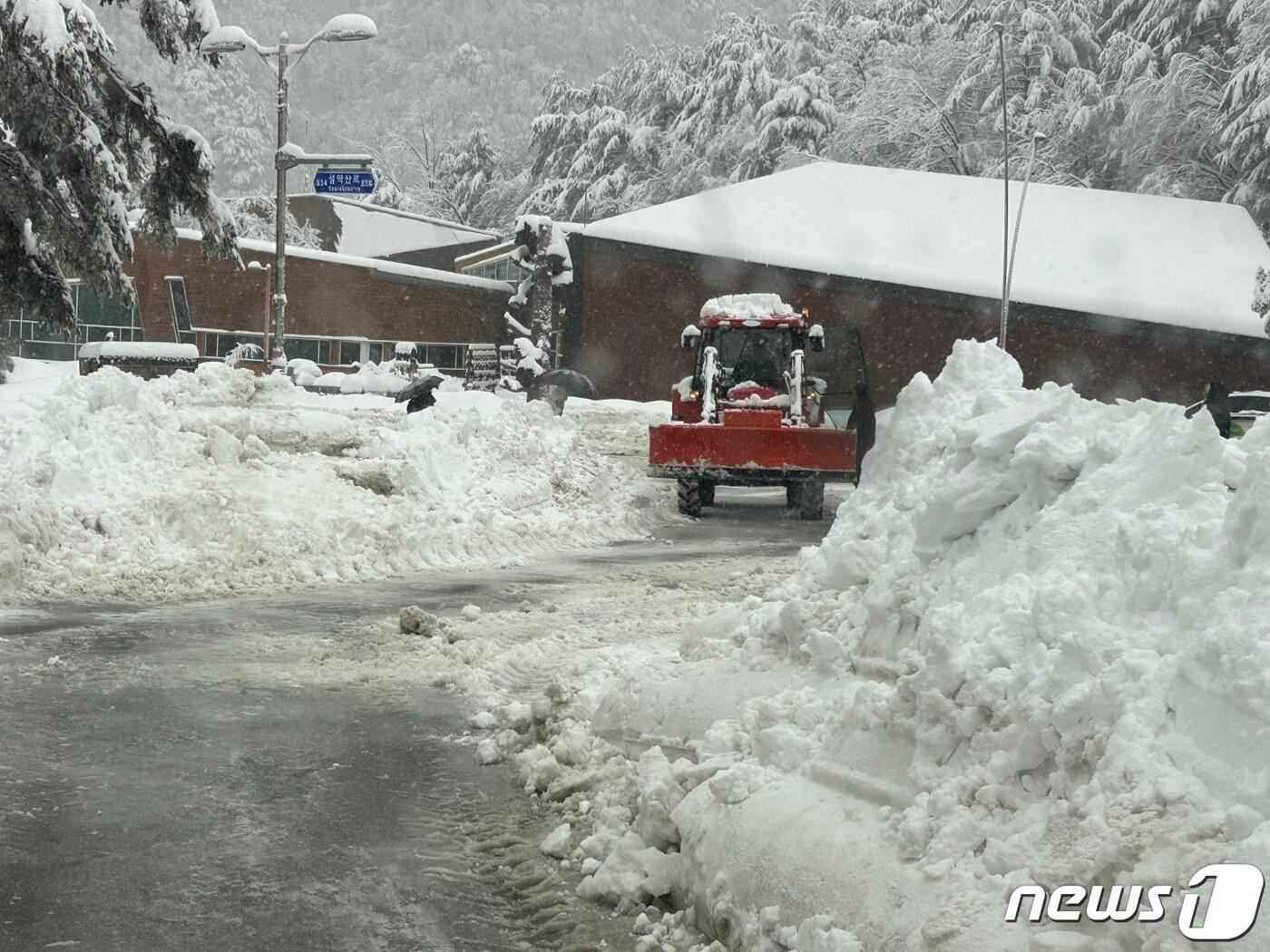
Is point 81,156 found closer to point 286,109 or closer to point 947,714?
point 947,714

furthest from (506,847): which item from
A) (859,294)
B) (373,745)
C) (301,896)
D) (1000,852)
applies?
(859,294)

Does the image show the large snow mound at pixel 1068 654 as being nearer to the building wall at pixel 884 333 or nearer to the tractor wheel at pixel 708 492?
the tractor wheel at pixel 708 492

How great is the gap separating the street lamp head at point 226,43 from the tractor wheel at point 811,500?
26.9 feet

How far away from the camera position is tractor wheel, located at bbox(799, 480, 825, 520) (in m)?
17.0

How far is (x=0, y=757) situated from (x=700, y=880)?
10.9ft

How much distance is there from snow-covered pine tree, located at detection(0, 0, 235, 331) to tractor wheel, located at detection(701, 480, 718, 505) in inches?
299

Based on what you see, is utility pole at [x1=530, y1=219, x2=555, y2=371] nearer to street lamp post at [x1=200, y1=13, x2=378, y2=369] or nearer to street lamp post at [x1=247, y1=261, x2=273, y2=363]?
street lamp post at [x1=247, y1=261, x2=273, y2=363]

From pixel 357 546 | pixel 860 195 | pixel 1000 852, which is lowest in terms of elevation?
pixel 357 546

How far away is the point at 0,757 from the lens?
608 centimetres

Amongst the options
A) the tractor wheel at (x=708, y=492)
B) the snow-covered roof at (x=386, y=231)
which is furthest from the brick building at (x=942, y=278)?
the snow-covered roof at (x=386, y=231)

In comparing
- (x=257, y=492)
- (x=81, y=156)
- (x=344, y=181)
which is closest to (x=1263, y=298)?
(x=344, y=181)

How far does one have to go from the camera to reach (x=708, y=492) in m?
18.1

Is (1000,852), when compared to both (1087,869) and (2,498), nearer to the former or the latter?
(1087,869)

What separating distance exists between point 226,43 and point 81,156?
7.85 metres
